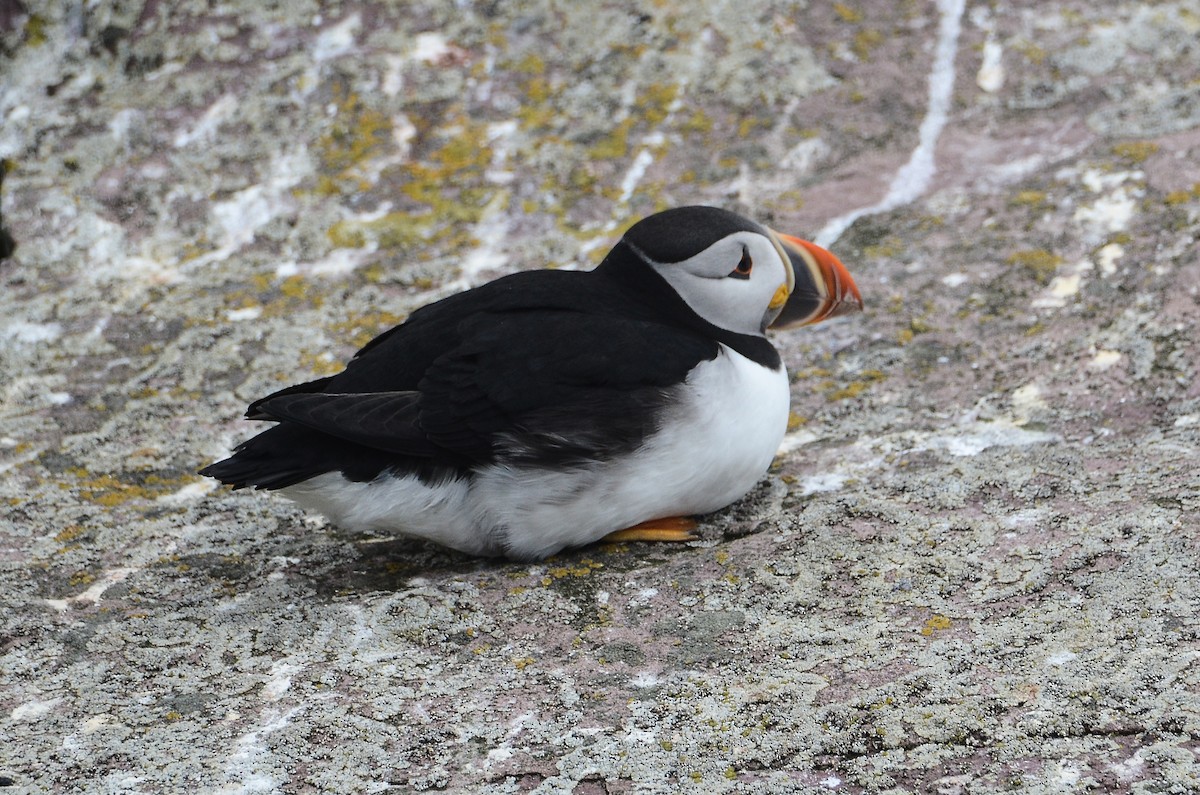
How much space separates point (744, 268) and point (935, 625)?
4.06 feet

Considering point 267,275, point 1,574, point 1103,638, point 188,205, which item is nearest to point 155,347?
point 267,275

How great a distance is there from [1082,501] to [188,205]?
12.4ft

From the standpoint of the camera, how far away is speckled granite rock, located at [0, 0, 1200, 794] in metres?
2.36

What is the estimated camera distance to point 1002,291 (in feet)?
14.2

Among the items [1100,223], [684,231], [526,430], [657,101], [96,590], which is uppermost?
[684,231]

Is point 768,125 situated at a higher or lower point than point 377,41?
lower

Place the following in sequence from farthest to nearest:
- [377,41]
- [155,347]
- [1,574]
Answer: [377,41] < [155,347] < [1,574]

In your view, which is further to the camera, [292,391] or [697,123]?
[697,123]

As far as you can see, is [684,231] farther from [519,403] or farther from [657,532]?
[657,532]

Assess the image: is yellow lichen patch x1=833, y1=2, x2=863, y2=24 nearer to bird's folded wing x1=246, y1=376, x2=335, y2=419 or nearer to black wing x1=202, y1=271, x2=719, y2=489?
black wing x1=202, y1=271, x2=719, y2=489

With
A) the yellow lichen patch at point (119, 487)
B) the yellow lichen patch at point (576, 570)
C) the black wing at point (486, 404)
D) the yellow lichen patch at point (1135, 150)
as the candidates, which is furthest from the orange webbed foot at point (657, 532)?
the yellow lichen patch at point (1135, 150)

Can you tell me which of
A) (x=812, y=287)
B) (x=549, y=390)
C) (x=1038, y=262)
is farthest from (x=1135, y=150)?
(x=549, y=390)

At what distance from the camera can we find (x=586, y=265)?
4.86m

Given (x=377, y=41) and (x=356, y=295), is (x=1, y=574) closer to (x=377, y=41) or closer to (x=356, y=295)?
(x=356, y=295)
